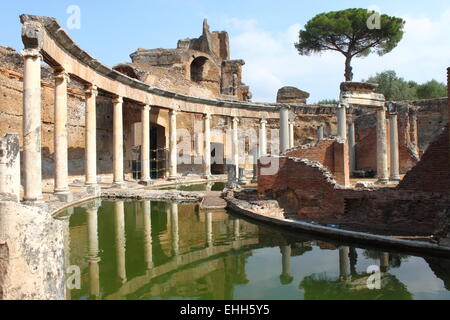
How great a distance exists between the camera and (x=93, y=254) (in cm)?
610

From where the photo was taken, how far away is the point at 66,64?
488 inches

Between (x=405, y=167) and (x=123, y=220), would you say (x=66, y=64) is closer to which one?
(x=123, y=220)

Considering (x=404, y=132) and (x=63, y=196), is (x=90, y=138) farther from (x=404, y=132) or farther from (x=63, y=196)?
(x=404, y=132)

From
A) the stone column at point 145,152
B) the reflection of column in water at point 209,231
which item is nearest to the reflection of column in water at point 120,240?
the reflection of column in water at point 209,231

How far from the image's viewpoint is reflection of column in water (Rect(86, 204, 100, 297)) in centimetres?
459

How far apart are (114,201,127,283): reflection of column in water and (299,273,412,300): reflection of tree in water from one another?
250 cm

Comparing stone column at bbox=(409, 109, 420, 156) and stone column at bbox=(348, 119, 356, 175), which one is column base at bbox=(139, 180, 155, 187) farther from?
stone column at bbox=(409, 109, 420, 156)

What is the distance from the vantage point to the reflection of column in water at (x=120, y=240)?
516 cm

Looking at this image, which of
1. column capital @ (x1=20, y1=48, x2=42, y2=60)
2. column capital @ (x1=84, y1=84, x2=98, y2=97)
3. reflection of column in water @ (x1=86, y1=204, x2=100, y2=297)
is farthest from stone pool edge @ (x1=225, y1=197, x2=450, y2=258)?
column capital @ (x1=84, y1=84, x2=98, y2=97)

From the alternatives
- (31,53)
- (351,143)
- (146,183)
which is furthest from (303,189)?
(351,143)

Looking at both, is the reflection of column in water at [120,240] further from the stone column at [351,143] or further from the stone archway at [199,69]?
the stone archway at [199,69]

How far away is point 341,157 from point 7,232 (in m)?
12.1

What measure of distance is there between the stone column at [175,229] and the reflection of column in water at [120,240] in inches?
36.3

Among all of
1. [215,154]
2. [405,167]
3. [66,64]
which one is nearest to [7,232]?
[66,64]
